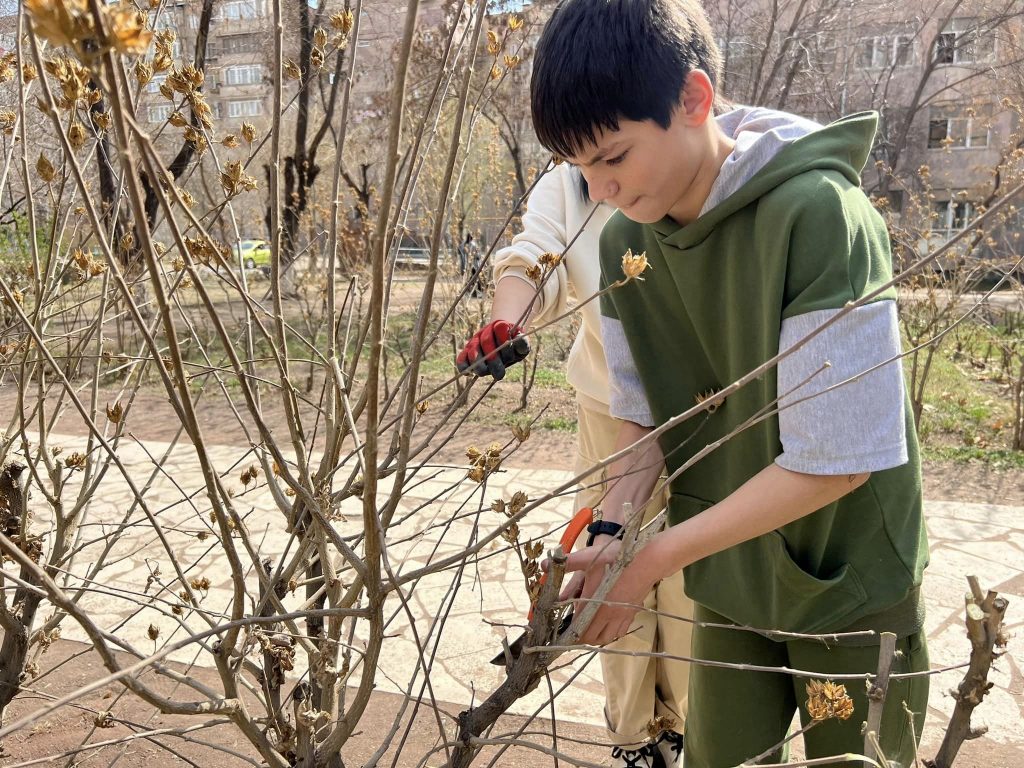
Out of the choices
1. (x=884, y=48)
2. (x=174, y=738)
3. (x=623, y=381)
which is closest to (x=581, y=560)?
(x=623, y=381)

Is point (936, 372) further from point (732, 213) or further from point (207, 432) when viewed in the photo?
point (732, 213)

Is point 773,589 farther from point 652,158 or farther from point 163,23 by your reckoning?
point 163,23

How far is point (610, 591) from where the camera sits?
1.25m

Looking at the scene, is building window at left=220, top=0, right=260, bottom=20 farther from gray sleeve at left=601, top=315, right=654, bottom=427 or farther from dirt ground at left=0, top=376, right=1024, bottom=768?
gray sleeve at left=601, top=315, right=654, bottom=427

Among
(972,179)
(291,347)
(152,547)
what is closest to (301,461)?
(152,547)

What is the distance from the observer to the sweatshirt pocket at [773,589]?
1.35 meters

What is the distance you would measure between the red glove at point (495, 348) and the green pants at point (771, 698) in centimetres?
60

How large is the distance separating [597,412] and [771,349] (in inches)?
37.5

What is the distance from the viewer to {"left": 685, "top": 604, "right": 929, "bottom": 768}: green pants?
1.41 meters

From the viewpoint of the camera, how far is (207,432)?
6.61 meters

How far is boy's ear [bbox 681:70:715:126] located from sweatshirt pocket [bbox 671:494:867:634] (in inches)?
26.6

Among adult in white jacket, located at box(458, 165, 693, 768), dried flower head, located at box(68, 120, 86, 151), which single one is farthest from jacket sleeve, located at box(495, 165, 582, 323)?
dried flower head, located at box(68, 120, 86, 151)

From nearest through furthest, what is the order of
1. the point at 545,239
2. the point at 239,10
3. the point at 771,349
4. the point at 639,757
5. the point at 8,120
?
the point at 771,349
the point at 8,120
the point at 545,239
the point at 639,757
the point at 239,10

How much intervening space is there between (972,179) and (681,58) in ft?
82.9
